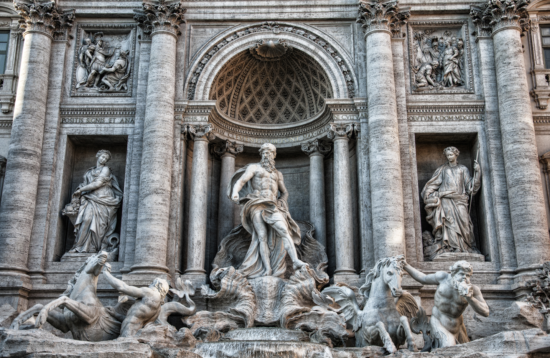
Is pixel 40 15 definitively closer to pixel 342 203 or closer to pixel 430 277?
pixel 342 203

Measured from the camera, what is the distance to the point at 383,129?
18219 mm

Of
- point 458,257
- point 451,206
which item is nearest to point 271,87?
point 451,206

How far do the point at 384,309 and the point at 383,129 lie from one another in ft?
19.7

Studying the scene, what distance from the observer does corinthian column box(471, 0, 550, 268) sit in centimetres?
1719

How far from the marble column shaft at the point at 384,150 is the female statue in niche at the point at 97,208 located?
743cm

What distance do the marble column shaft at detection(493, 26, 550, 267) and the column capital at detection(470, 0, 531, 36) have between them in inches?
7.4

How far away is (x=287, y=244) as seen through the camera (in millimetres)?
17422

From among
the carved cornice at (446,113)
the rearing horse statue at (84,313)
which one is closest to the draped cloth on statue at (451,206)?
the carved cornice at (446,113)

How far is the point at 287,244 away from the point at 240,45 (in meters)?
6.59

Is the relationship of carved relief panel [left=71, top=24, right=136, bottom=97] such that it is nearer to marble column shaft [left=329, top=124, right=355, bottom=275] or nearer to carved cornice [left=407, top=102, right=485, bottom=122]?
marble column shaft [left=329, top=124, right=355, bottom=275]

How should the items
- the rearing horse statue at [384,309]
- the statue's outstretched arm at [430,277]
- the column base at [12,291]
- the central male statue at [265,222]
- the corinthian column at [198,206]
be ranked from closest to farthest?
the statue's outstretched arm at [430,277], the rearing horse statue at [384,309], the column base at [12,291], the central male statue at [265,222], the corinthian column at [198,206]

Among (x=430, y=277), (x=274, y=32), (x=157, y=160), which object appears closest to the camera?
(x=430, y=277)

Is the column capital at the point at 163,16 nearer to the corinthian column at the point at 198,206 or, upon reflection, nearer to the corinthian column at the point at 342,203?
the corinthian column at the point at 198,206

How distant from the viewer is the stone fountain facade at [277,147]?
17.2 metres
